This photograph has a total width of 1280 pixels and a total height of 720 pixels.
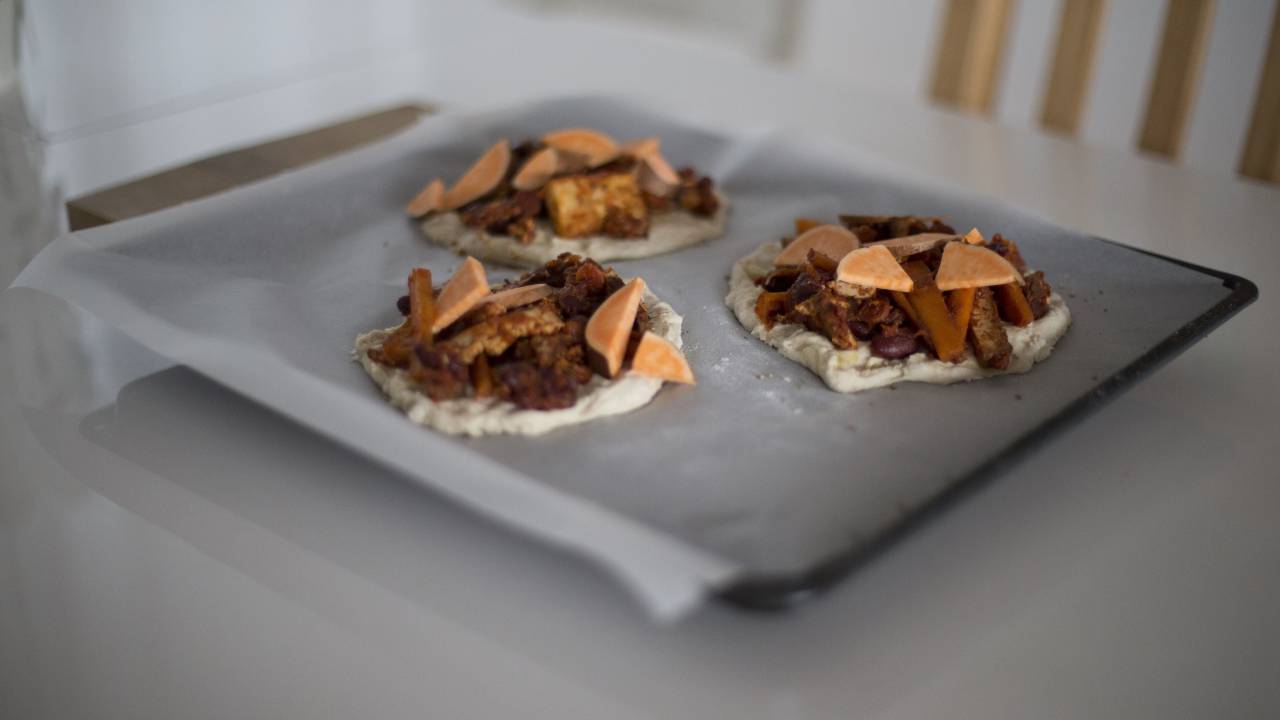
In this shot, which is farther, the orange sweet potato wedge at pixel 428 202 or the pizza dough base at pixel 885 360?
the orange sweet potato wedge at pixel 428 202

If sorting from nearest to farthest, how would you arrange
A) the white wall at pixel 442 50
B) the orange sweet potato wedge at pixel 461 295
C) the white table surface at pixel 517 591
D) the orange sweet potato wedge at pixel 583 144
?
the white table surface at pixel 517 591 < the orange sweet potato wedge at pixel 461 295 < the orange sweet potato wedge at pixel 583 144 < the white wall at pixel 442 50

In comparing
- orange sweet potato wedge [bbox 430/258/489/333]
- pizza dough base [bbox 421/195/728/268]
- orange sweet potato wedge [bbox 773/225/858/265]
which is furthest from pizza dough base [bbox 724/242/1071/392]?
orange sweet potato wedge [bbox 430/258/489/333]

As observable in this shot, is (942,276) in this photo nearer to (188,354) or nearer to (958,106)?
(188,354)

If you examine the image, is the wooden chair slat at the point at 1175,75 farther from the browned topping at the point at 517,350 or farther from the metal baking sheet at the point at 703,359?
the browned topping at the point at 517,350

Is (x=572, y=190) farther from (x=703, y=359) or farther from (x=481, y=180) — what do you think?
(x=703, y=359)

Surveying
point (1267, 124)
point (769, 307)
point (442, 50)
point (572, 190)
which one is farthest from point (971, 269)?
point (442, 50)

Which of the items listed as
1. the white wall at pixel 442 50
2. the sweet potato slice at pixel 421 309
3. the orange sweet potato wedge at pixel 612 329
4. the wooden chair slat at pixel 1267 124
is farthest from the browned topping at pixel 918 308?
the white wall at pixel 442 50
